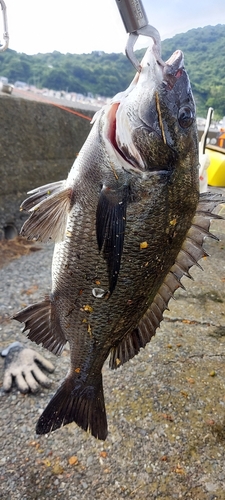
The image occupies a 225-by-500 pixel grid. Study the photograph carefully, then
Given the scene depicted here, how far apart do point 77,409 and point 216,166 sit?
10.2 metres

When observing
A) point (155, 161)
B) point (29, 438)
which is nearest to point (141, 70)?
point (155, 161)

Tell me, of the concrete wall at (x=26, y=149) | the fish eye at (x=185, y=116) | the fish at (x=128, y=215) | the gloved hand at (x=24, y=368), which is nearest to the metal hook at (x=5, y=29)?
the fish at (x=128, y=215)

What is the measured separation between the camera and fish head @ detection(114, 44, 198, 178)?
148 centimetres

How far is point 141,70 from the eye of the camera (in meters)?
1.47

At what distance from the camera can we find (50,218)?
61.7 inches

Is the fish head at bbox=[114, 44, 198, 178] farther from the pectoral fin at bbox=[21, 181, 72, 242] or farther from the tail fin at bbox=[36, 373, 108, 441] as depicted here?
the tail fin at bbox=[36, 373, 108, 441]

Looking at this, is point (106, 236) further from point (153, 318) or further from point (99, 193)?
point (153, 318)

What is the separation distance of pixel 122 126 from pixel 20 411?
219 cm

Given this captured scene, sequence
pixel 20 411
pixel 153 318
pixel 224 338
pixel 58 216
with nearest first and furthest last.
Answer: pixel 58 216 → pixel 153 318 → pixel 20 411 → pixel 224 338

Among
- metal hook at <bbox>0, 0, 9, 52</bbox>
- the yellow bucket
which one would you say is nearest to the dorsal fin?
metal hook at <bbox>0, 0, 9, 52</bbox>

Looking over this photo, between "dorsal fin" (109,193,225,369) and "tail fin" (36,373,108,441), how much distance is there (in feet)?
0.61

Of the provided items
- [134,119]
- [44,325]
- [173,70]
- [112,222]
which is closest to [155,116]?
[134,119]

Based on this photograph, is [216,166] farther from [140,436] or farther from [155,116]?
[155,116]

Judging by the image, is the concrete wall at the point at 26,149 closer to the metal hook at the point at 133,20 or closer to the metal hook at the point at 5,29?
the metal hook at the point at 5,29
